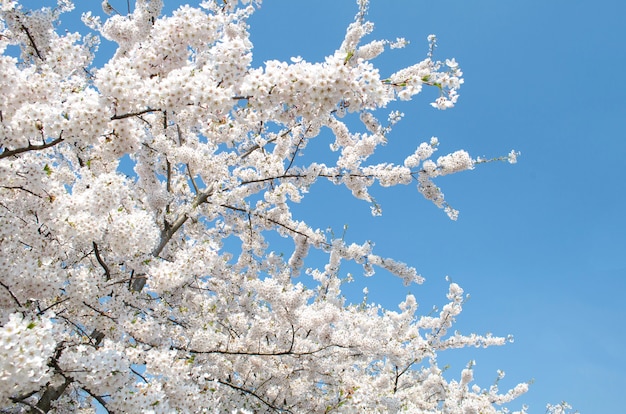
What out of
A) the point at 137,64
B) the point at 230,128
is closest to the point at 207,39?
the point at 137,64

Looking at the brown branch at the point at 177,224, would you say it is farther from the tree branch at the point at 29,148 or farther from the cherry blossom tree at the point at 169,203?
the tree branch at the point at 29,148

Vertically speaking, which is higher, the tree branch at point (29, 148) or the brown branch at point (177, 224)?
the brown branch at point (177, 224)

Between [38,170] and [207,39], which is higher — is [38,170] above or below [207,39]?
below

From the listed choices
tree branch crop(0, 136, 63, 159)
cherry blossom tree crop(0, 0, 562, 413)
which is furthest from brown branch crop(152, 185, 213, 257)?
tree branch crop(0, 136, 63, 159)

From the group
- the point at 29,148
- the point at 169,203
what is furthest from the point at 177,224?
the point at 29,148

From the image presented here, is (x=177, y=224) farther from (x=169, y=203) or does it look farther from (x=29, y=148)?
(x=29, y=148)

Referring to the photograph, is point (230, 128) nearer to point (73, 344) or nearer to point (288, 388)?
point (73, 344)

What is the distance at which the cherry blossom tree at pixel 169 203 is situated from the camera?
400 cm

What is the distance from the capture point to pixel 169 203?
8289 millimetres

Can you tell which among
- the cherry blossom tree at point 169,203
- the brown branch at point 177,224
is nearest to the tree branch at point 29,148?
the cherry blossom tree at point 169,203

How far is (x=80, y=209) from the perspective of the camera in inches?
211

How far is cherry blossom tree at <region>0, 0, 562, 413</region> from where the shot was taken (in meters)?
4.00

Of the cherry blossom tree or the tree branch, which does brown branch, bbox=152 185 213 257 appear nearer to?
the cherry blossom tree

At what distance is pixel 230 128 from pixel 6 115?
3.96 m
